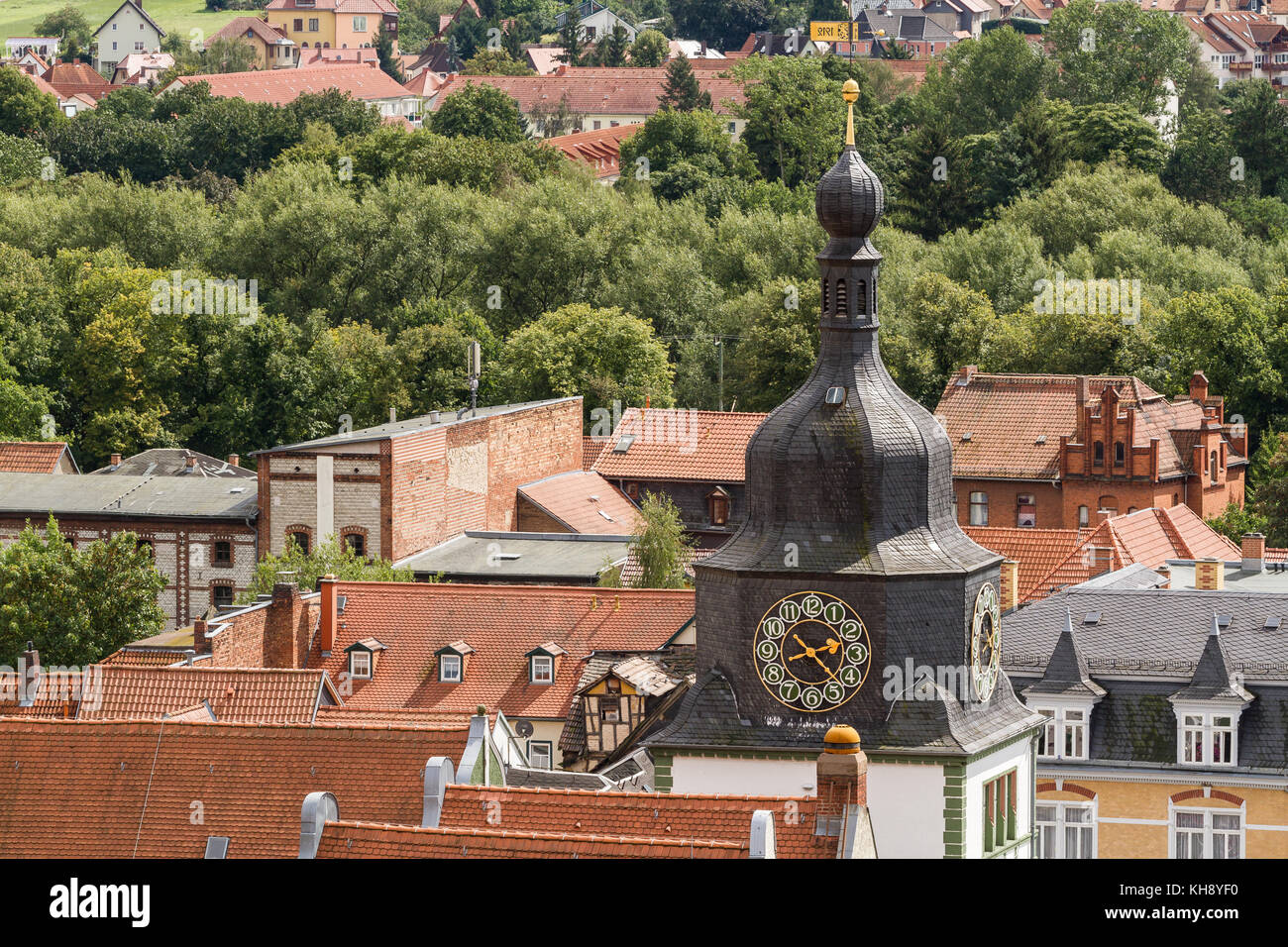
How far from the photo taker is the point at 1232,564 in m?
59.4

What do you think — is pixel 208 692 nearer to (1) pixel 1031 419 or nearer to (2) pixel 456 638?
(2) pixel 456 638

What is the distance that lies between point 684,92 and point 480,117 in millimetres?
21839

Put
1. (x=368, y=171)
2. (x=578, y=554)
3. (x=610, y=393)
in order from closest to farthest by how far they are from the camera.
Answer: (x=578, y=554) < (x=610, y=393) < (x=368, y=171)

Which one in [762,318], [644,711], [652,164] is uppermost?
[652,164]

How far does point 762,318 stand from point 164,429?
21.8m

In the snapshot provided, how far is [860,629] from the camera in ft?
111

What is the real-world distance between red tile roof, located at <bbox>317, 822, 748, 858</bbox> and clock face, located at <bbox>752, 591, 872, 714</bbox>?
26.7 feet

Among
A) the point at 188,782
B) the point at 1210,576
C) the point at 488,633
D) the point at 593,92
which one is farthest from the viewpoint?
the point at 593,92

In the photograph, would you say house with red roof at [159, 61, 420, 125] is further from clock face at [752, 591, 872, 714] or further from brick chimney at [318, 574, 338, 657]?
clock face at [752, 591, 872, 714]

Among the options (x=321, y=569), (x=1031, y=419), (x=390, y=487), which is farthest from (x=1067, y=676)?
(x=1031, y=419)

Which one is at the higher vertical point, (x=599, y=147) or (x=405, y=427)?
(x=599, y=147)

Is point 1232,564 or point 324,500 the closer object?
point 1232,564
